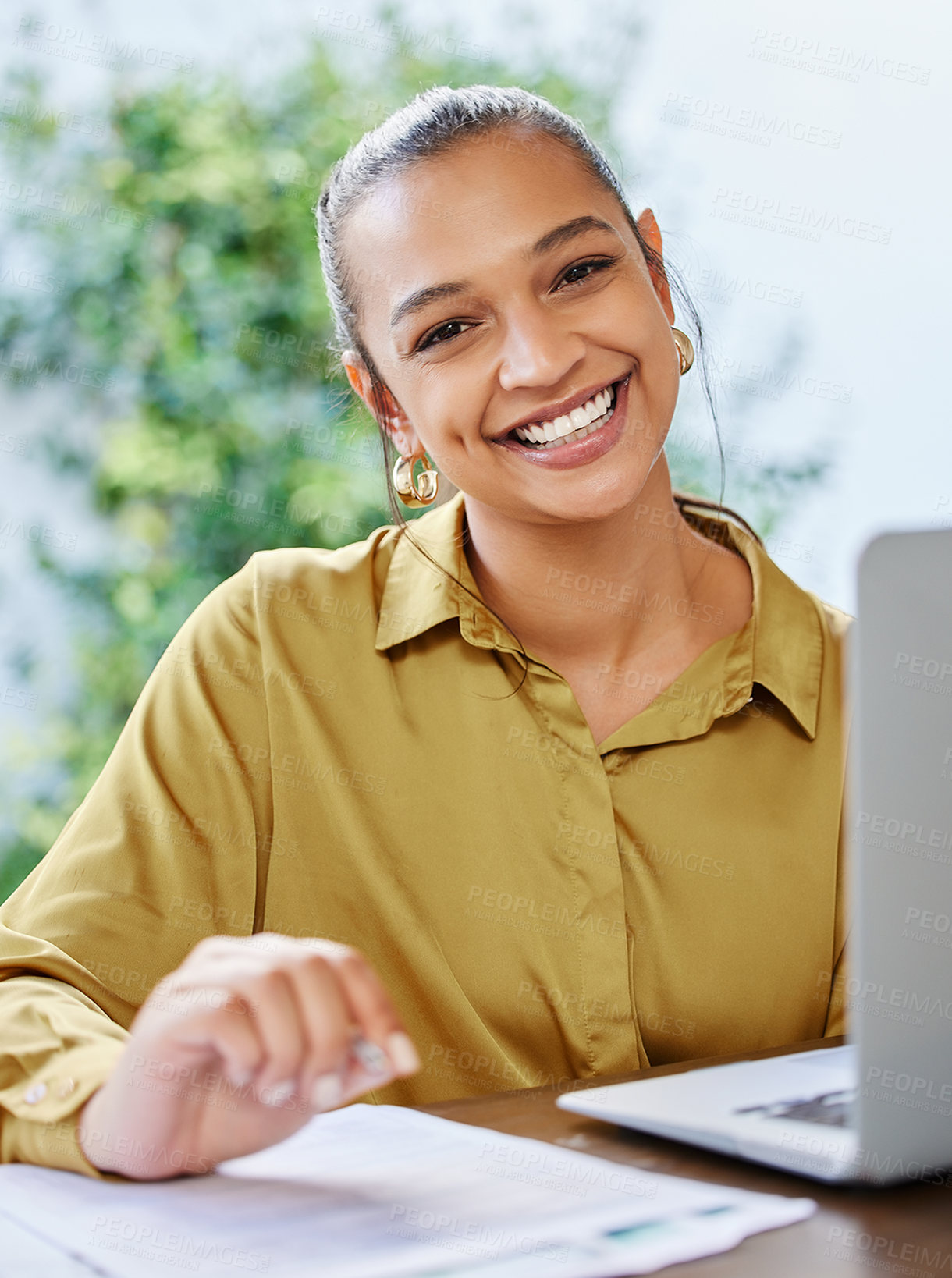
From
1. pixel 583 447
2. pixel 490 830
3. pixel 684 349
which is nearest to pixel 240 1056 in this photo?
pixel 490 830

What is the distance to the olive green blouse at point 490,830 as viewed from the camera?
1.24m

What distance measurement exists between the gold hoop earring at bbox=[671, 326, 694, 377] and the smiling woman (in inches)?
2.6

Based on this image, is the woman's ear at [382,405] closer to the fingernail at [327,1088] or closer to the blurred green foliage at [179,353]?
the fingernail at [327,1088]

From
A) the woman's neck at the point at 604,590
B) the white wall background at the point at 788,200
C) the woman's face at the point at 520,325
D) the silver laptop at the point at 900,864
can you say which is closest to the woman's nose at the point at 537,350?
the woman's face at the point at 520,325

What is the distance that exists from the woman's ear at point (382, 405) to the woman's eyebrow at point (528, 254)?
16cm

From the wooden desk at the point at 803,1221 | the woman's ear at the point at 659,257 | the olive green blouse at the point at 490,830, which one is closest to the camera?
the wooden desk at the point at 803,1221

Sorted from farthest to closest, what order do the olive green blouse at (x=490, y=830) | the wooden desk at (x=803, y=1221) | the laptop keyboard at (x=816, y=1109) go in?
the olive green blouse at (x=490, y=830), the laptop keyboard at (x=816, y=1109), the wooden desk at (x=803, y=1221)

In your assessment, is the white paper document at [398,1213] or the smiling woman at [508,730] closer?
the white paper document at [398,1213]

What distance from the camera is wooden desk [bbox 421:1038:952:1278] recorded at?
0.63 m

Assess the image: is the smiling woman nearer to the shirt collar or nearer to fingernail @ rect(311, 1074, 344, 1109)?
the shirt collar

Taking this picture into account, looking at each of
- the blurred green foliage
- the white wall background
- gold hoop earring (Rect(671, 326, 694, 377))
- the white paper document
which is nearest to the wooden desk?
the white paper document

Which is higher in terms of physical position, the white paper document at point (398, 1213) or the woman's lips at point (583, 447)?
the woman's lips at point (583, 447)

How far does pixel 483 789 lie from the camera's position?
1314 millimetres

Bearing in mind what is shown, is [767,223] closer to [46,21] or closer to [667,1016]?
[46,21]
